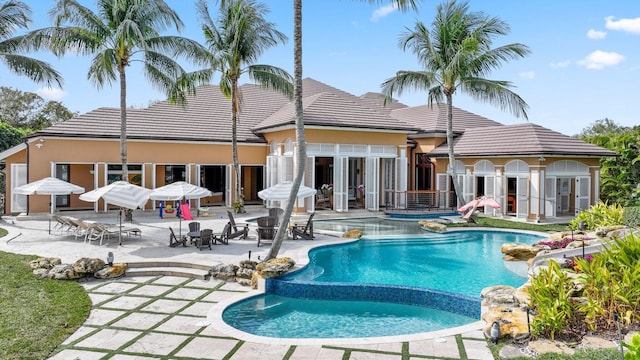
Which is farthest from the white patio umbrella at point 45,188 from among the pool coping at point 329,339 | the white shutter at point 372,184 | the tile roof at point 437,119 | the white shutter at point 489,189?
the tile roof at point 437,119

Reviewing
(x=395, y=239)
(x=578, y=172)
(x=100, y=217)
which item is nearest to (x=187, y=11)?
(x=100, y=217)

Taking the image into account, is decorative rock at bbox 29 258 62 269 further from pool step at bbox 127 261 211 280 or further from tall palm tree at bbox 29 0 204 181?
tall palm tree at bbox 29 0 204 181

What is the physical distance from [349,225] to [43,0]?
1634 cm

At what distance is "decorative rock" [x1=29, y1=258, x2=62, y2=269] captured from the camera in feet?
34.2

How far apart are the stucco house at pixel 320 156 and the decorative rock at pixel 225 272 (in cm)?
1150

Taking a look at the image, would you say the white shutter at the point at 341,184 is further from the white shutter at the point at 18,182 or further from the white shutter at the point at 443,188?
the white shutter at the point at 18,182

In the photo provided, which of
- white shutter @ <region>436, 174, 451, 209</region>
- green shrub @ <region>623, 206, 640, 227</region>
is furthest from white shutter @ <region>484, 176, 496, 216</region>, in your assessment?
green shrub @ <region>623, 206, 640, 227</region>

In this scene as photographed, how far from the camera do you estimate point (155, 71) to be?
61.8 feet

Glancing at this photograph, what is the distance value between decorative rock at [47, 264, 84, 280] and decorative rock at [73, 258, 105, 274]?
0.09 m

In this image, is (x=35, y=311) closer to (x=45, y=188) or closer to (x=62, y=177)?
(x=45, y=188)

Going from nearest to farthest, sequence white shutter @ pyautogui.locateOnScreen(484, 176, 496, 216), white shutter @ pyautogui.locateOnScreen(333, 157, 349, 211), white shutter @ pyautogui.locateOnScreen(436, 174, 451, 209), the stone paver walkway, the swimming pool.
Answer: the stone paver walkway < the swimming pool < white shutter @ pyautogui.locateOnScreen(333, 157, 349, 211) < white shutter @ pyautogui.locateOnScreen(484, 176, 496, 216) < white shutter @ pyautogui.locateOnScreen(436, 174, 451, 209)

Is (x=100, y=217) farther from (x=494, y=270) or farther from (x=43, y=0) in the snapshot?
(x=494, y=270)

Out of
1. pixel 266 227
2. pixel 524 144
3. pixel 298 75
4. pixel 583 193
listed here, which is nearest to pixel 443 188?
pixel 524 144

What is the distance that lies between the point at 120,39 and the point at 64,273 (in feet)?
36.3
